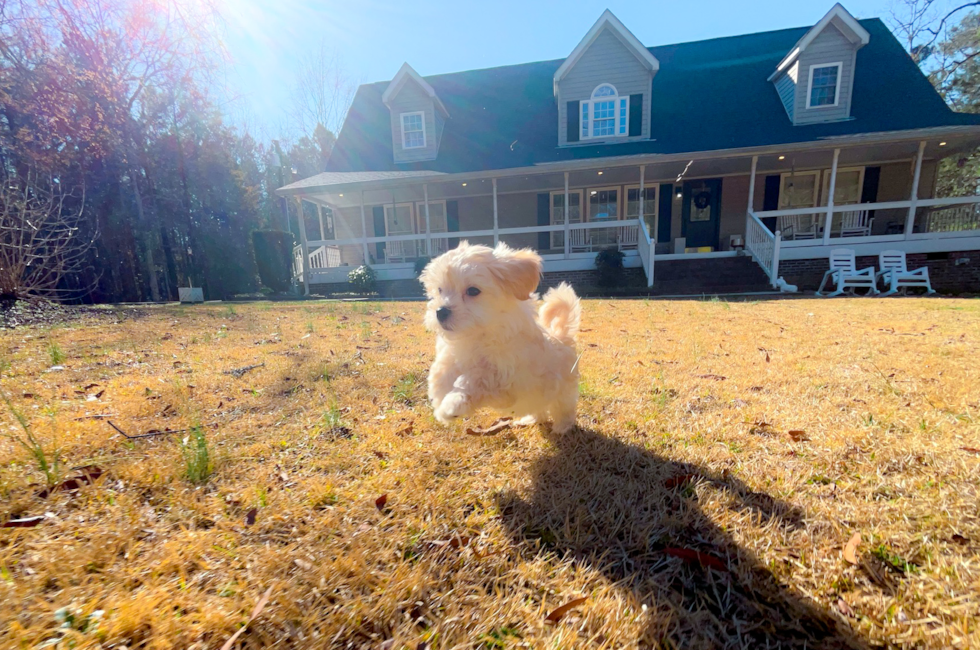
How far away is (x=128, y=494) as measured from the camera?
1.80 metres

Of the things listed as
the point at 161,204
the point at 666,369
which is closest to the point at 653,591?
the point at 666,369

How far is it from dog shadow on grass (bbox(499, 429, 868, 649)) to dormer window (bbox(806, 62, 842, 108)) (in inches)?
711

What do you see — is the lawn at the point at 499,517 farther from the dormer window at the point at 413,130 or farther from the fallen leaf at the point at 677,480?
the dormer window at the point at 413,130

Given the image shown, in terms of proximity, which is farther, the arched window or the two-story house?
the arched window

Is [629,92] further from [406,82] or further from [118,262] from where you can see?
[118,262]

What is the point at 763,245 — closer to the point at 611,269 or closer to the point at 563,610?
the point at 611,269

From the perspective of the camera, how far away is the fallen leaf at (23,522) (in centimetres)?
155

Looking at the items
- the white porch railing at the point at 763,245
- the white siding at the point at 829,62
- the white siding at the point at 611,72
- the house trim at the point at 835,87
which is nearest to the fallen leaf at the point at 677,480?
the white porch railing at the point at 763,245

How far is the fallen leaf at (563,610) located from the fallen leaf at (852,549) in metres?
0.95

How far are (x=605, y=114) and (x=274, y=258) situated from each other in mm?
15672

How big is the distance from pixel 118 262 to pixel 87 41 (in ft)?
24.5

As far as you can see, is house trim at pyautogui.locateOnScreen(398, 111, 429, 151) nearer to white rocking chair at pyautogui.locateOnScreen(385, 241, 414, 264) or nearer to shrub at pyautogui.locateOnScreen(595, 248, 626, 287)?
white rocking chair at pyautogui.locateOnScreen(385, 241, 414, 264)

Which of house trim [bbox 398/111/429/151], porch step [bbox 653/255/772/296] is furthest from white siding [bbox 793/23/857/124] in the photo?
house trim [bbox 398/111/429/151]

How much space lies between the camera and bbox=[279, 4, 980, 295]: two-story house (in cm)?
1265
